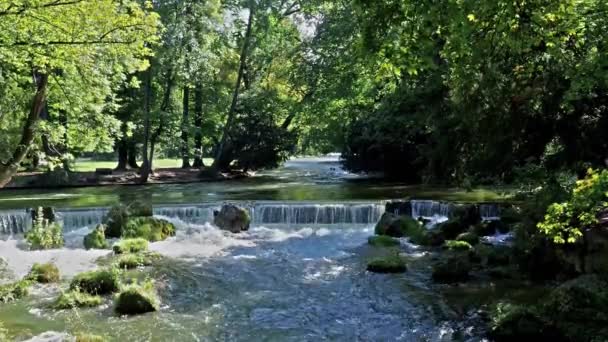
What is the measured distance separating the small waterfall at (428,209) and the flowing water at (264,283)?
32mm

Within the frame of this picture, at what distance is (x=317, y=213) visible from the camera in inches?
730

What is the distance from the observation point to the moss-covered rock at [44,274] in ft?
36.2

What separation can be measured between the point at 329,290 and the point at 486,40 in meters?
6.38

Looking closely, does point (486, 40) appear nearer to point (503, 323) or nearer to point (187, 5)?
point (503, 323)

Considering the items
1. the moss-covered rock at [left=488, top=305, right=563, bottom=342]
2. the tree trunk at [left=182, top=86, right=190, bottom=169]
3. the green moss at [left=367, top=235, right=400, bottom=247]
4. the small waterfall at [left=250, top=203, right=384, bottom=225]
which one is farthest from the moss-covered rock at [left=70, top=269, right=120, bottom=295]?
the tree trunk at [left=182, top=86, right=190, bottom=169]

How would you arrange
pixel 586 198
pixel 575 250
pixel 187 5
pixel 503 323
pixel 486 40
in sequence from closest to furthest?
pixel 586 198 → pixel 486 40 → pixel 503 323 → pixel 575 250 → pixel 187 5

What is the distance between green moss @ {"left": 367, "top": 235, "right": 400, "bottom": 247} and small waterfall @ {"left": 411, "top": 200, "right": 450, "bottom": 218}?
413cm

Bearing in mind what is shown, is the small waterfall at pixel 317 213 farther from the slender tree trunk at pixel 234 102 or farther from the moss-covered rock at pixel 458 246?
the slender tree trunk at pixel 234 102

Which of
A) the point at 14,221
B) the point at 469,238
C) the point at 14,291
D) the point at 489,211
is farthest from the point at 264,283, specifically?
the point at 14,221

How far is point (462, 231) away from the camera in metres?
15.6

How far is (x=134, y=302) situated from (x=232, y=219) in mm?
8112

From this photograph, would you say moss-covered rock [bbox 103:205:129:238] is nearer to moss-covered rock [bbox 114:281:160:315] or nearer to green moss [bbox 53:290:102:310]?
green moss [bbox 53:290:102:310]

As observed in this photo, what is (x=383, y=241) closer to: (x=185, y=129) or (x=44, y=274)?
(x=44, y=274)

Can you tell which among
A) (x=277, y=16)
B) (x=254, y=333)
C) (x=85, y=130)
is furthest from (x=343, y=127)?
(x=254, y=333)
